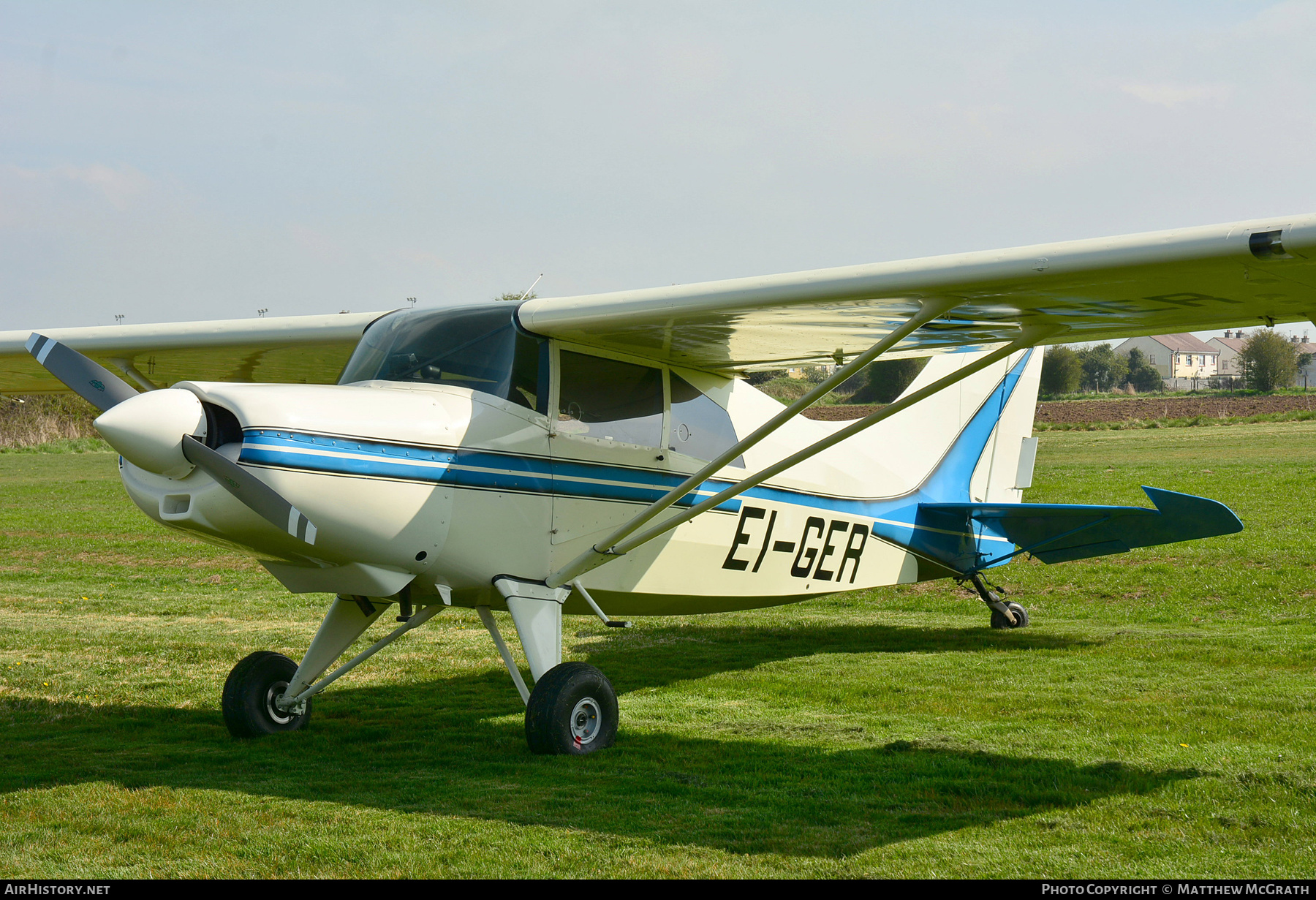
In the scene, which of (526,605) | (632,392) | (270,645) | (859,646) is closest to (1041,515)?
(859,646)

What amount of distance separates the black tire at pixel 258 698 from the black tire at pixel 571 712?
1776 mm

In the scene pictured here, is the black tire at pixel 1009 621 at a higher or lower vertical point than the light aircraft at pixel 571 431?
lower

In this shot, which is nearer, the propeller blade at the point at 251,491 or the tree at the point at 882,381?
the propeller blade at the point at 251,491

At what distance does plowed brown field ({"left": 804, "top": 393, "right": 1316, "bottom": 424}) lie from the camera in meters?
40.5

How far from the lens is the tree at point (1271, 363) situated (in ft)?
225

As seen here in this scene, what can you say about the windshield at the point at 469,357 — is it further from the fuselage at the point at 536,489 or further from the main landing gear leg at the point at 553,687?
the main landing gear leg at the point at 553,687

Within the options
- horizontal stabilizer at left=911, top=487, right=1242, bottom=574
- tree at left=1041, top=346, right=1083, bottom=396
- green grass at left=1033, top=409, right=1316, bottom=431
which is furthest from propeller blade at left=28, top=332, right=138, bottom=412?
tree at left=1041, top=346, right=1083, bottom=396

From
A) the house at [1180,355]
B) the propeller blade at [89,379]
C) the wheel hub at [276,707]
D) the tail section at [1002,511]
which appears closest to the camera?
the propeller blade at [89,379]

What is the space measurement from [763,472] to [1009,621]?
5.70 m

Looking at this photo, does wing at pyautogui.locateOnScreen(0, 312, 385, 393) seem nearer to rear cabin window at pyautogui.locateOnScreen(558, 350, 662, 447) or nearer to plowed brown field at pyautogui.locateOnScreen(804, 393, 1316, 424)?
rear cabin window at pyautogui.locateOnScreen(558, 350, 662, 447)

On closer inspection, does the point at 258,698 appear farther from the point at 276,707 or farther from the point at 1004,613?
the point at 1004,613

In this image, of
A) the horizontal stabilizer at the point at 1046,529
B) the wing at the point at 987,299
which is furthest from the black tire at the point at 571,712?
the horizontal stabilizer at the point at 1046,529

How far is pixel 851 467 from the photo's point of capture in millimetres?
8867

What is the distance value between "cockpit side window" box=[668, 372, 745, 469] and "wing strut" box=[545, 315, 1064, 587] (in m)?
0.86
